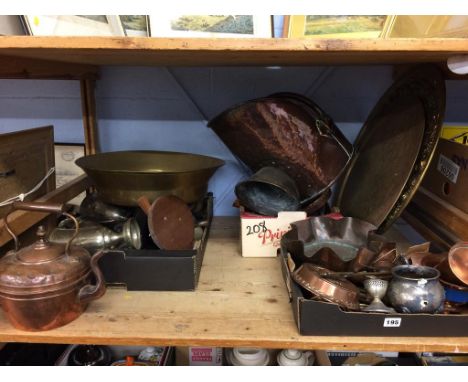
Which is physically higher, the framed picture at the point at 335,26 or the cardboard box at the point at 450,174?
the framed picture at the point at 335,26

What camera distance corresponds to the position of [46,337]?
29.4 inches

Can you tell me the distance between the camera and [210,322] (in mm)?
786

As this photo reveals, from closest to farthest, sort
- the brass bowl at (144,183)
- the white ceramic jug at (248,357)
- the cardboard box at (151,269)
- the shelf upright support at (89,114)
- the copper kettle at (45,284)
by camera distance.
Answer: the copper kettle at (45,284) < the cardboard box at (151,269) < the brass bowl at (144,183) < the white ceramic jug at (248,357) < the shelf upright support at (89,114)

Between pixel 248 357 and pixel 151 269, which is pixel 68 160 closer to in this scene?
pixel 151 269

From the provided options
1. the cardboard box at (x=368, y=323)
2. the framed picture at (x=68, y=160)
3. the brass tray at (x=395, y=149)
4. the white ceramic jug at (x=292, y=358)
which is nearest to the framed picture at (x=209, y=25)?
the brass tray at (x=395, y=149)

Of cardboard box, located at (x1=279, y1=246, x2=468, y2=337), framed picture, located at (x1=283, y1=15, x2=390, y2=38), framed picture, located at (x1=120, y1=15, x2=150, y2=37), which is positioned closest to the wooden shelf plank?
framed picture, located at (x1=120, y1=15, x2=150, y2=37)

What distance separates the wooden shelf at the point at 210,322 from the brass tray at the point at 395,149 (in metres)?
0.34

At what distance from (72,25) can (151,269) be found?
0.64 meters

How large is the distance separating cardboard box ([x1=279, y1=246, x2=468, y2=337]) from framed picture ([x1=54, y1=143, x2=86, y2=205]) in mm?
952

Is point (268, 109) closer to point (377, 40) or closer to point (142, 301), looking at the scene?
point (377, 40)

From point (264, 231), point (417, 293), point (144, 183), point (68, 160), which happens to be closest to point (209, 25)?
point (144, 183)

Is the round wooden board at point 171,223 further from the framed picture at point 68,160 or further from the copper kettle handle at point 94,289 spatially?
A: the framed picture at point 68,160

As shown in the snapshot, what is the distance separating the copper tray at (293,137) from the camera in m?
1.03
